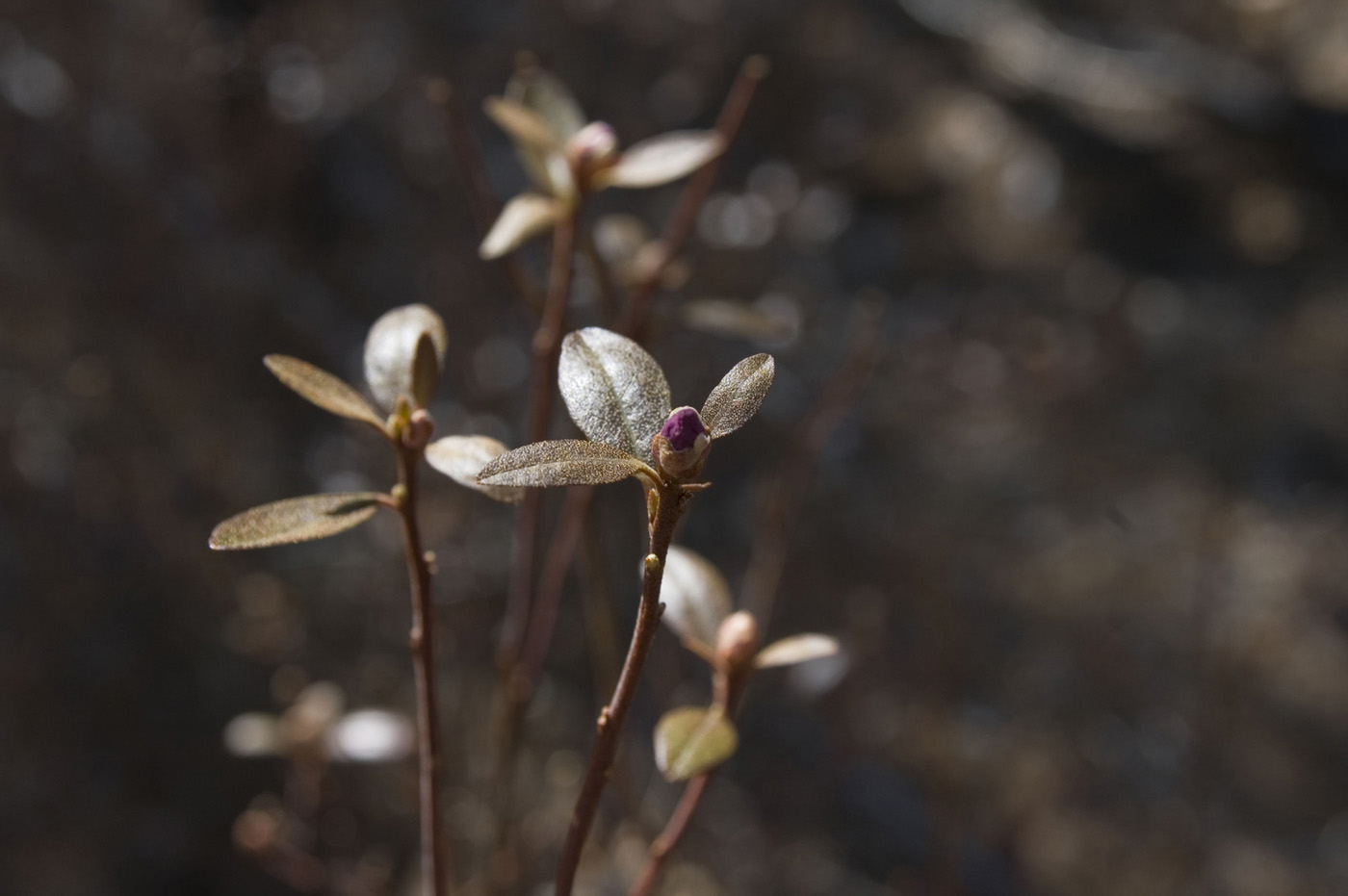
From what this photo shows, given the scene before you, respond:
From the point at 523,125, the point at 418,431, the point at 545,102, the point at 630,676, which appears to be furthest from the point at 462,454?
the point at 545,102

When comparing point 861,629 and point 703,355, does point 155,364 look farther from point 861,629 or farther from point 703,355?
point 861,629

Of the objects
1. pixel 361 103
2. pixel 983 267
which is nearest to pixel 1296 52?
pixel 983 267

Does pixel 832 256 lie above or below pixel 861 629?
above

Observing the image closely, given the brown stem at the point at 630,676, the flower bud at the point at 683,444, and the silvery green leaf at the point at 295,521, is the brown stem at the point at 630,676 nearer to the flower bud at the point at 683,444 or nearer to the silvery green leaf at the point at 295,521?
the flower bud at the point at 683,444

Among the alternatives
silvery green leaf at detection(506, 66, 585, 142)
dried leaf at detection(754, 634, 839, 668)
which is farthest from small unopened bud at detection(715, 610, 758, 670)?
silvery green leaf at detection(506, 66, 585, 142)

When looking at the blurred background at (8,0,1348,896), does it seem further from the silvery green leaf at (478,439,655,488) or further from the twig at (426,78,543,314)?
the silvery green leaf at (478,439,655,488)

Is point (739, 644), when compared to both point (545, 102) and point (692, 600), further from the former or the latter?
point (545, 102)
